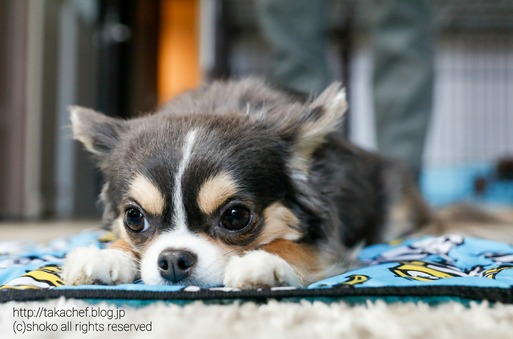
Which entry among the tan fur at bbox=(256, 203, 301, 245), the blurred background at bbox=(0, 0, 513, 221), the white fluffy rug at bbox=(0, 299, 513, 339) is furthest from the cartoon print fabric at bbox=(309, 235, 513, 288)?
the blurred background at bbox=(0, 0, 513, 221)

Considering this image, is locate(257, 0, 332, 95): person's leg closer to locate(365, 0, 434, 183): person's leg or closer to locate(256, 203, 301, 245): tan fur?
locate(365, 0, 434, 183): person's leg

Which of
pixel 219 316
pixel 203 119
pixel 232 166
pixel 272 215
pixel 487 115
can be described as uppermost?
pixel 487 115

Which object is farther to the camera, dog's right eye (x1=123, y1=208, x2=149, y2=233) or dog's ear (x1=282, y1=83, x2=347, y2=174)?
dog's ear (x1=282, y1=83, x2=347, y2=174)

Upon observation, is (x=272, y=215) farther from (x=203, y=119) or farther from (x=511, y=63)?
(x=511, y=63)

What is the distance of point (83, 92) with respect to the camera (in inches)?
235

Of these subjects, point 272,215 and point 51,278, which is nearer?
point 51,278

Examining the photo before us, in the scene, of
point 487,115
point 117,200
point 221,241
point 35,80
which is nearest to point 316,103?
point 221,241

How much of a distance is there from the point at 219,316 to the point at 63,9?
16.6ft

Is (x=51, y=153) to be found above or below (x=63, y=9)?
below

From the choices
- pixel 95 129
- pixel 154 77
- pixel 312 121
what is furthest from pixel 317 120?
pixel 154 77

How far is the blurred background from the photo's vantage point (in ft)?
14.6

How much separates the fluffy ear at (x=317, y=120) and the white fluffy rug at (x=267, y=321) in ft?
2.25

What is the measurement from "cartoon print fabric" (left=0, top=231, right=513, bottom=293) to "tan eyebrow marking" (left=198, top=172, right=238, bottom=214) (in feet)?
0.86

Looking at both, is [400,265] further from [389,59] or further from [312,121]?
[389,59]
